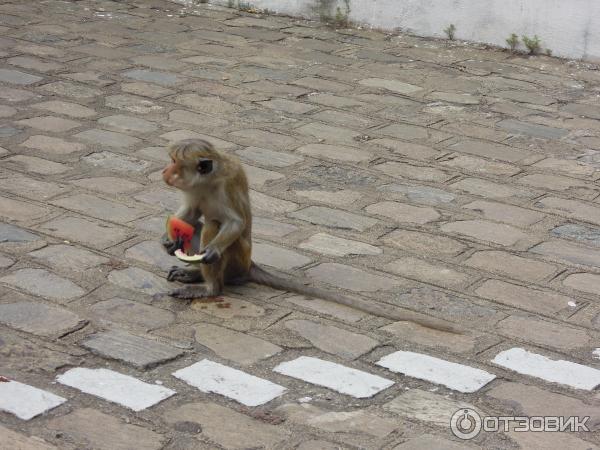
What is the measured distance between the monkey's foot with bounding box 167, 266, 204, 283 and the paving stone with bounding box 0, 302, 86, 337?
0.63 metres

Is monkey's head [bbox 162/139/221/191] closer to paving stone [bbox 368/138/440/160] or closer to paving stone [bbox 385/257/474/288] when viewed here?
paving stone [bbox 385/257/474/288]

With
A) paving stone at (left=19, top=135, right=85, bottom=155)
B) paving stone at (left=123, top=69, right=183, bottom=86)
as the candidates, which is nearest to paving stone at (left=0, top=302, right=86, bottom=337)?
paving stone at (left=19, top=135, right=85, bottom=155)

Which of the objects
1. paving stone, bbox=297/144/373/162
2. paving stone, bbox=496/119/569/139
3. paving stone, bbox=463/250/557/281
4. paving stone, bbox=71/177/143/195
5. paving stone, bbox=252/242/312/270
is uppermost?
paving stone, bbox=496/119/569/139

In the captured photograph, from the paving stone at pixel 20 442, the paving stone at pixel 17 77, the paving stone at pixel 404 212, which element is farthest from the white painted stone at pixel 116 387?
the paving stone at pixel 17 77

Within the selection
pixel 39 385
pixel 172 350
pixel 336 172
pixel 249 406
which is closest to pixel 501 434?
pixel 249 406

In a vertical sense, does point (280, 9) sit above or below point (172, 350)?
above

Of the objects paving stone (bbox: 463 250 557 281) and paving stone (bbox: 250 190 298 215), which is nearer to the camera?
paving stone (bbox: 463 250 557 281)

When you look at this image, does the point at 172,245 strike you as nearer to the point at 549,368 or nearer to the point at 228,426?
the point at 228,426

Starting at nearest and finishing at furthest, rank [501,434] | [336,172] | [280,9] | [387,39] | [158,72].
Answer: [501,434]
[336,172]
[158,72]
[387,39]
[280,9]

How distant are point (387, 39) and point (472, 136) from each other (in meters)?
2.78

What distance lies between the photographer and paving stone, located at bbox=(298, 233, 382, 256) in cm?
617

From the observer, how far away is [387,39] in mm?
10641

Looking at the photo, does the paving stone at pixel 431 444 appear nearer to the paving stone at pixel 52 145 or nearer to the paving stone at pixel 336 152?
the paving stone at pixel 336 152

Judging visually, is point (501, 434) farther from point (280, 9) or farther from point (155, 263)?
point (280, 9)
